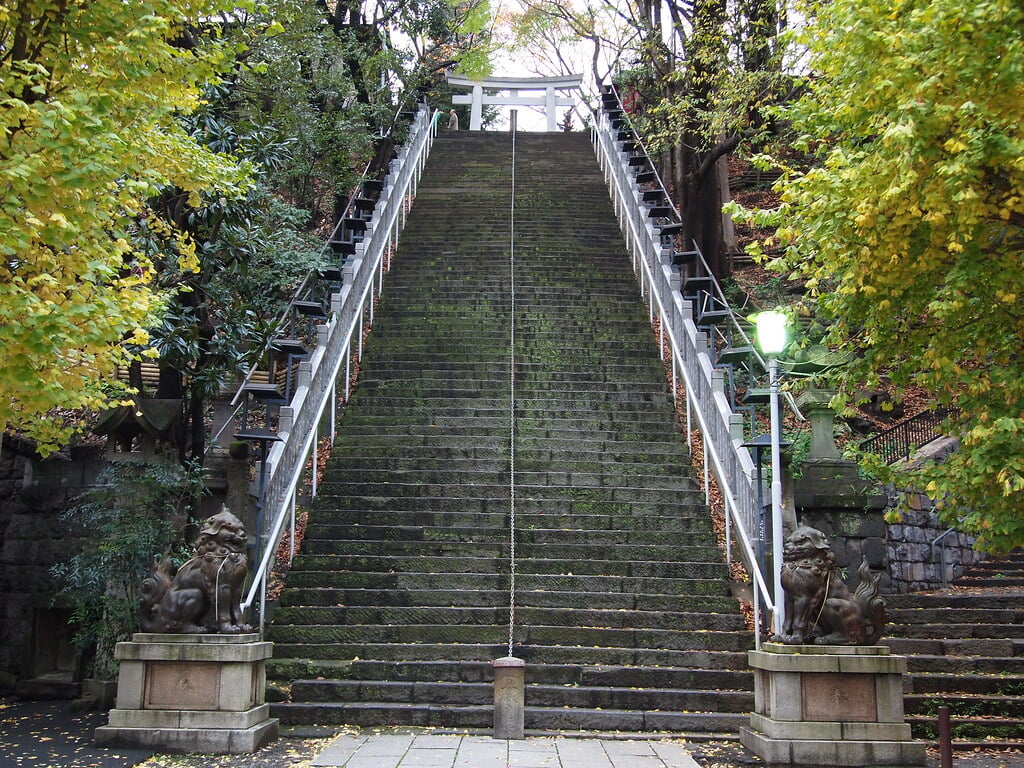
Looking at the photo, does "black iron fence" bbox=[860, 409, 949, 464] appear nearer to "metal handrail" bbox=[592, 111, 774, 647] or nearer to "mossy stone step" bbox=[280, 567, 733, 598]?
"metal handrail" bbox=[592, 111, 774, 647]

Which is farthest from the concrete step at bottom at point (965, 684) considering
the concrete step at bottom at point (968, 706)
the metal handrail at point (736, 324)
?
the metal handrail at point (736, 324)

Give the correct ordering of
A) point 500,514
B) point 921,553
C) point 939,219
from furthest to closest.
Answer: point 921,553 < point 500,514 < point 939,219

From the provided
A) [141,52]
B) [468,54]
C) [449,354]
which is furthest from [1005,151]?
[468,54]

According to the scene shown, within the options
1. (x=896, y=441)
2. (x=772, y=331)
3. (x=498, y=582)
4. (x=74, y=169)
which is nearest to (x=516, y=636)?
(x=498, y=582)

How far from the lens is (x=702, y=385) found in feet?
34.7

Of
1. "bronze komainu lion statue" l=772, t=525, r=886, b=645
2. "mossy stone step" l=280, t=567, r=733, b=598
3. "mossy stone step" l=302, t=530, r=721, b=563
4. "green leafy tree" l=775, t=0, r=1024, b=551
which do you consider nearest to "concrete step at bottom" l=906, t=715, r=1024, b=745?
"bronze komainu lion statue" l=772, t=525, r=886, b=645

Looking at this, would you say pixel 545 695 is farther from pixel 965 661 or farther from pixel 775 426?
pixel 965 661

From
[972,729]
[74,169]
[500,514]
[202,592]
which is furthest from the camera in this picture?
[500,514]

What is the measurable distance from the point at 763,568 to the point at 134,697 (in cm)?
539

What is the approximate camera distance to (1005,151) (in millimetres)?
5727

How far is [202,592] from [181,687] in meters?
0.72

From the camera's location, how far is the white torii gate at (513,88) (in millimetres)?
28531

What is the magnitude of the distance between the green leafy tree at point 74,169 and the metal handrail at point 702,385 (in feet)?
18.6

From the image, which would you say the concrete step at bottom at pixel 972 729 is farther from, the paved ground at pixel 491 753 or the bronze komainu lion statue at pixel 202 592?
the bronze komainu lion statue at pixel 202 592
